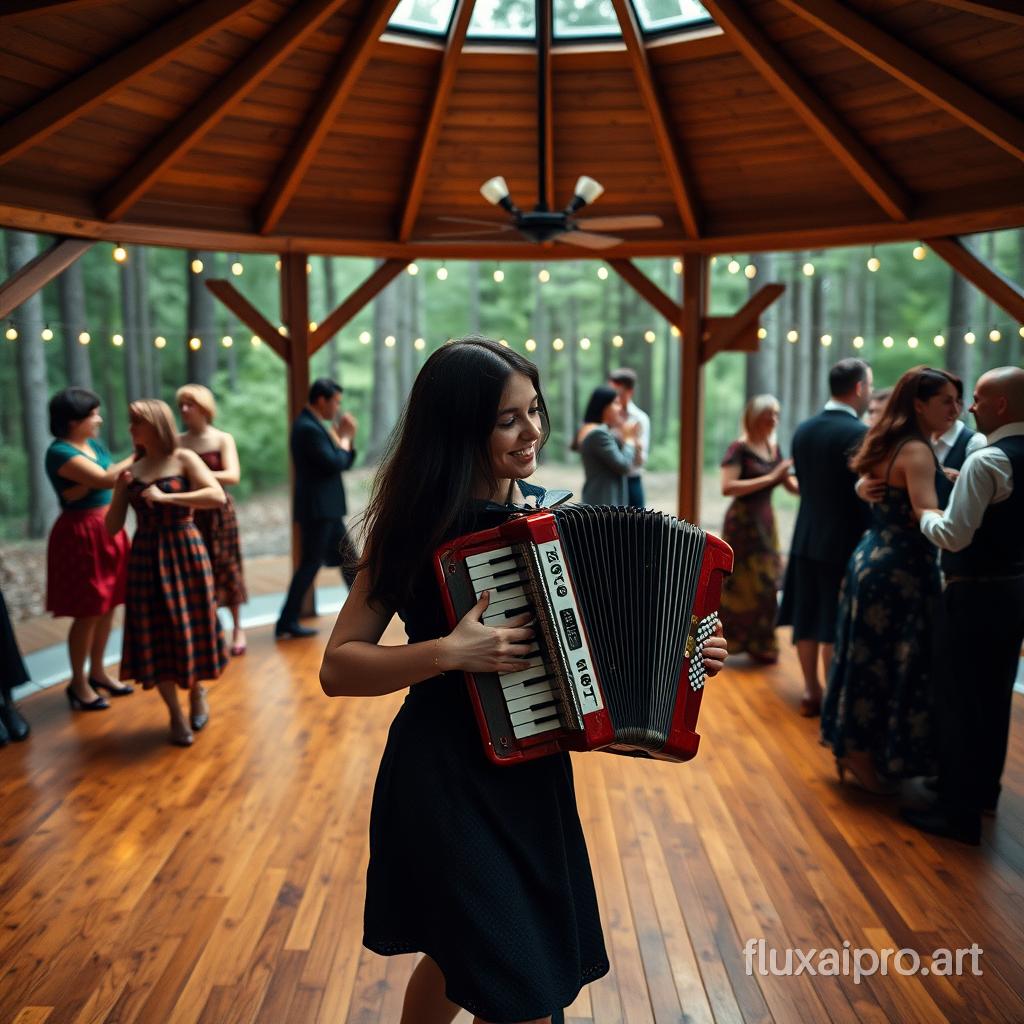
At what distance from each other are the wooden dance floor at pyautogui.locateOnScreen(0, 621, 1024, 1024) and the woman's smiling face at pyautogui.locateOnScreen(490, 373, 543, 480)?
65.8 inches

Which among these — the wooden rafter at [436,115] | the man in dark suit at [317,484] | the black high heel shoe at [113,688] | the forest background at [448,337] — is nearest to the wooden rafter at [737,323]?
the forest background at [448,337]

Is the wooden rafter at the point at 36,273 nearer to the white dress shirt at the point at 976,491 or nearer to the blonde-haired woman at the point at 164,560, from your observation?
the blonde-haired woman at the point at 164,560

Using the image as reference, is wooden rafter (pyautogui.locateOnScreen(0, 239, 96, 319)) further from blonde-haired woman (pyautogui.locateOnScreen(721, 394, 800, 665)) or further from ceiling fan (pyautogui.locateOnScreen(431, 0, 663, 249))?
blonde-haired woman (pyautogui.locateOnScreen(721, 394, 800, 665))

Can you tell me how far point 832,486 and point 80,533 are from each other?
3.73 meters

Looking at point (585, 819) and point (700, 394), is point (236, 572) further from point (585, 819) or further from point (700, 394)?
point (700, 394)

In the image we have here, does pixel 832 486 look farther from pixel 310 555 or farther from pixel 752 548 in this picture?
pixel 310 555

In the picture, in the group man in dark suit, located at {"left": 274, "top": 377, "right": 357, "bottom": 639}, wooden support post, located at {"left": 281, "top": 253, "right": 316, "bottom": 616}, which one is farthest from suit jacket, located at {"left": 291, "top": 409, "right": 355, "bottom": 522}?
wooden support post, located at {"left": 281, "top": 253, "right": 316, "bottom": 616}

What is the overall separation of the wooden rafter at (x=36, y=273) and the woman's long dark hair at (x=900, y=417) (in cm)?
407

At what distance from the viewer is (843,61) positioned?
4.65m

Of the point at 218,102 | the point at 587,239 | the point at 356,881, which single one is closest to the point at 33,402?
the point at 218,102

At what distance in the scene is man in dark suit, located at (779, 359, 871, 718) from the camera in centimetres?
457

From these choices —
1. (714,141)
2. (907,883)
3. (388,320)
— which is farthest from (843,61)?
(388,320)

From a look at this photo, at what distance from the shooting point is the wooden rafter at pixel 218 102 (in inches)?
170

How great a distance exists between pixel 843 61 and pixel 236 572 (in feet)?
14.0
